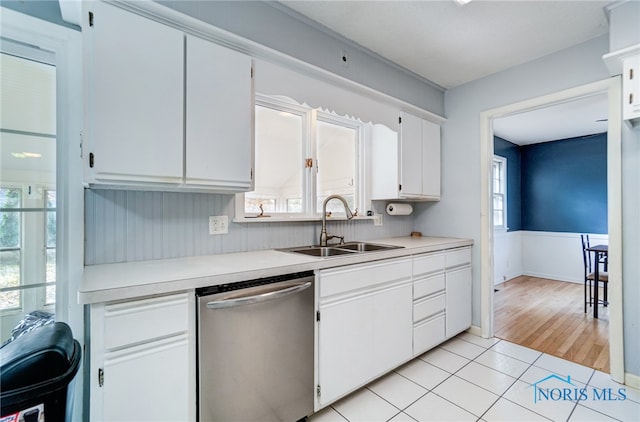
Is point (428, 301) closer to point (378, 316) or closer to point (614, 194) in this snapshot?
point (378, 316)

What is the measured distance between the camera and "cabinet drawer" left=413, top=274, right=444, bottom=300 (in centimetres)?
221

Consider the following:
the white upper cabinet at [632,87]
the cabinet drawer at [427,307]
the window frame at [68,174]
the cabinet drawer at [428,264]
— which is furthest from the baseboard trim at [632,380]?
the window frame at [68,174]

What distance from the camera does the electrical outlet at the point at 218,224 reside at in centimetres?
181

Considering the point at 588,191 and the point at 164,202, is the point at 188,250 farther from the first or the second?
the point at 588,191

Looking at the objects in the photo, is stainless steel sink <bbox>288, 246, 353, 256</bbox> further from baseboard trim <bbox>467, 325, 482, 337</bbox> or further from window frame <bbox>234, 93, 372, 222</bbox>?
baseboard trim <bbox>467, 325, 482, 337</bbox>

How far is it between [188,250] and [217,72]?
3.33ft

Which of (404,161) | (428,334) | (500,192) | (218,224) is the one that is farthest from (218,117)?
(500,192)

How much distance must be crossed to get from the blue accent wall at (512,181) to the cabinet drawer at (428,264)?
11.8 feet

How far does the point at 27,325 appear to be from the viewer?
4.42 feet

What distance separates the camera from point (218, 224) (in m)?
1.83

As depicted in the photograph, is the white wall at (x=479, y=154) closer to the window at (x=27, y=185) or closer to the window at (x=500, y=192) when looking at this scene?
the window at (x=500, y=192)

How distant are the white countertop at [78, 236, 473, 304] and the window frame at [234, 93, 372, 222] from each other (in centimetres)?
32

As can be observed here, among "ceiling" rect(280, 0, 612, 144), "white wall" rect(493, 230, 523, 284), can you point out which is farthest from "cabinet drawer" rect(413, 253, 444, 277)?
"white wall" rect(493, 230, 523, 284)

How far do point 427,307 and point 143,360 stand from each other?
6.47 ft
